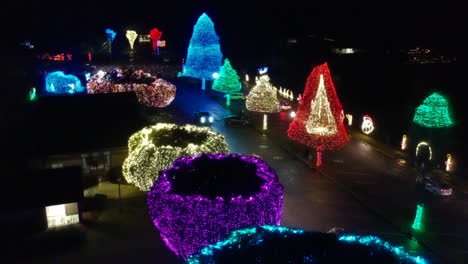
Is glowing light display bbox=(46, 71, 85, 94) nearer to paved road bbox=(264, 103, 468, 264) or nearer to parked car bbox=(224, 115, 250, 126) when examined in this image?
parked car bbox=(224, 115, 250, 126)

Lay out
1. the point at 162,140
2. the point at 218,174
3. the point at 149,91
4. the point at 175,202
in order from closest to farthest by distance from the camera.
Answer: the point at 175,202
the point at 218,174
the point at 162,140
the point at 149,91

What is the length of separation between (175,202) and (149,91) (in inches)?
842

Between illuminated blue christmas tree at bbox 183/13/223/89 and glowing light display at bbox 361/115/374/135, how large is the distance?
19458 millimetres

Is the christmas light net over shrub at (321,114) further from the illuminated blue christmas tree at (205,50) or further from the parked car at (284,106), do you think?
the illuminated blue christmas tree at (205,50)

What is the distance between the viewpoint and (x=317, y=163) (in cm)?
2233

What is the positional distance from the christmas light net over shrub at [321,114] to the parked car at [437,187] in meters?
4.37

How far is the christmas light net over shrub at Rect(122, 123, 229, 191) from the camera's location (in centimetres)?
1536

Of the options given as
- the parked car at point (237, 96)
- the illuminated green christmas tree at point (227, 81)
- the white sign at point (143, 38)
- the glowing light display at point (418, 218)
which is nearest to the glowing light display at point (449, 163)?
the glowing light display at point (418, 218)

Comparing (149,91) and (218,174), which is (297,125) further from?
(149,91)

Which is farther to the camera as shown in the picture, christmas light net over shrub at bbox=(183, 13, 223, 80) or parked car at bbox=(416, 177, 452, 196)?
christmas light net over shrub at bbox=(183, 13, 223, 80)

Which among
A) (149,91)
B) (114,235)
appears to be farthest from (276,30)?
(114,235)

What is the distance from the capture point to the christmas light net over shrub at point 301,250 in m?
6.38

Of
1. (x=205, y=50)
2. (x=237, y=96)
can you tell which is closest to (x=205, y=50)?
(x=205, y=50)

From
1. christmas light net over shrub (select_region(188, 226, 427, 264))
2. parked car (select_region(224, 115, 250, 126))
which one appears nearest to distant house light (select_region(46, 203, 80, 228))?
christmas light net over shrub (select_region(188, 226, 427, 264))
